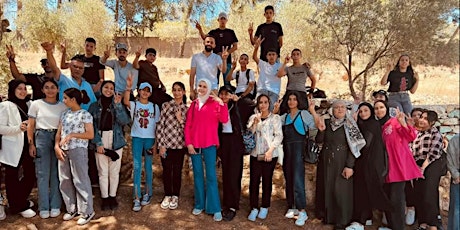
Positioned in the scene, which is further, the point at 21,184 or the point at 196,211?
the point at 196,211

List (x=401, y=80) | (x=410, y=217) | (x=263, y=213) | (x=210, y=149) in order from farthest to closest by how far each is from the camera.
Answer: (x=401, y=80), (x=410, y=217), (x=263, y=213), (x=210, y=149)

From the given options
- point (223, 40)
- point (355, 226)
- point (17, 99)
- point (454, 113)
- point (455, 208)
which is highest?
point (223, 40)

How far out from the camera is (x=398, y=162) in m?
4.73

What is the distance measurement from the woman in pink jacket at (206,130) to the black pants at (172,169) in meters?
0.21

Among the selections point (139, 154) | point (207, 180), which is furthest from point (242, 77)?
point (139, 154)

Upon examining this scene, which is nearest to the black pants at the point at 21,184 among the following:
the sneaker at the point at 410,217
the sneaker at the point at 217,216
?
the sneaker at the point at 217,216

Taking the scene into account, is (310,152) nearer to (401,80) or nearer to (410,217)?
(410,217)

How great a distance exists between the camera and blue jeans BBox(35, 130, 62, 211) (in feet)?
→ 14.9

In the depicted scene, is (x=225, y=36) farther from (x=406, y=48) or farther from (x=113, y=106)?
(x=406, y=48)

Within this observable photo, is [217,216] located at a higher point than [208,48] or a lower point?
lower

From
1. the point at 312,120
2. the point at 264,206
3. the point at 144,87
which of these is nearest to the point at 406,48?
the point at 312,120

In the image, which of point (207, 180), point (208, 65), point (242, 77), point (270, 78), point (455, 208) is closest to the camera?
point (455, 208)

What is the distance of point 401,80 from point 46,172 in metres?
5.71

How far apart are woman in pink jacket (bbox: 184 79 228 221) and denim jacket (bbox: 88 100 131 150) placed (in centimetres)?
81
